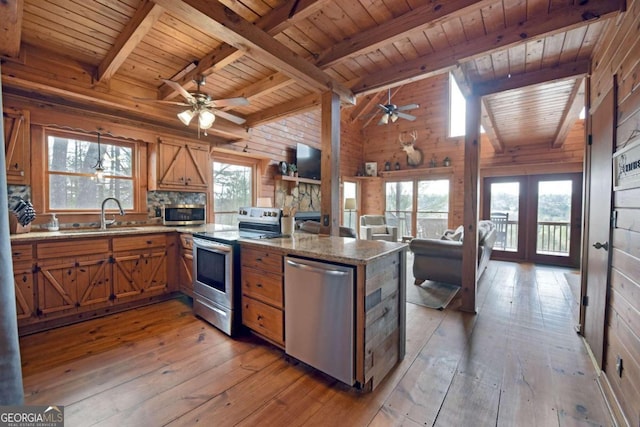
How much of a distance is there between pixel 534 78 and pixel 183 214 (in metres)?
4.64

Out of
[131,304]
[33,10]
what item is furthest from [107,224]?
[33,10]

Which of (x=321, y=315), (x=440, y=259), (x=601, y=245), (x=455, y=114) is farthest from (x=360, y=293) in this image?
(x=455, y=114)

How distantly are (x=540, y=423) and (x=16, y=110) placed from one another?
16.9 ft

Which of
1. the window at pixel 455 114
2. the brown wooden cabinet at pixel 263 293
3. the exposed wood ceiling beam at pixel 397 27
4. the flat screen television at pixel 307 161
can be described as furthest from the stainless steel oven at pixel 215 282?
the window at pixel 455 114

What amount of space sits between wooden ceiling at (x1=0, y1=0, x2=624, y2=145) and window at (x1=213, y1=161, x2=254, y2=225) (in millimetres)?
1576

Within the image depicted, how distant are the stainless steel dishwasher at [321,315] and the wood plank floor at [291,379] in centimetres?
18

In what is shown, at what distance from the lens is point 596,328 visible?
82.5 inches

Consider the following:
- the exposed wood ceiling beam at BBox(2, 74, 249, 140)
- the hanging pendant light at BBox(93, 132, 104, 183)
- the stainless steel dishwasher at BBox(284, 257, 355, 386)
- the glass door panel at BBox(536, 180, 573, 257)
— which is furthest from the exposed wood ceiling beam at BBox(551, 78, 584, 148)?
the hanging pendant light at BBox(93, 132, 104, 183)

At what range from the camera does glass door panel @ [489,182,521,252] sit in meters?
6.03

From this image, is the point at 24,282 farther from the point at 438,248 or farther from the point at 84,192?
the point at 438,248

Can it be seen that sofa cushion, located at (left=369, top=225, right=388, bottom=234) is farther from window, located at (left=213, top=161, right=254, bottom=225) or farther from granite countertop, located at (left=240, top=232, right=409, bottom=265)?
granite countertop, located at (left=240, top=232, right=409, bottom=265)

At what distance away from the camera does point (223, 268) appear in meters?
2.61

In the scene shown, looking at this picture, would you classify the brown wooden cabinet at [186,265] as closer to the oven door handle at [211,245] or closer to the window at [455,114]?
the oven door handle at [211,245]

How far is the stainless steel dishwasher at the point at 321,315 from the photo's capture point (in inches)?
69.9
